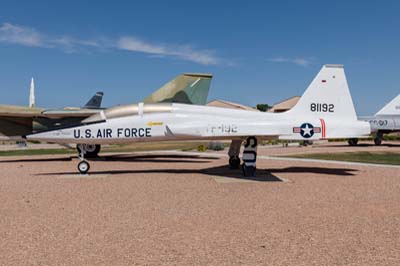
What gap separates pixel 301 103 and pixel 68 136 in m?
8.03

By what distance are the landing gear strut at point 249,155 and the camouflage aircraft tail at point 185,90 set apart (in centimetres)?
860

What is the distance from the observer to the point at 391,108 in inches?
1423

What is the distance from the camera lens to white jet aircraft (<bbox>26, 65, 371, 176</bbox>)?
12.6 m

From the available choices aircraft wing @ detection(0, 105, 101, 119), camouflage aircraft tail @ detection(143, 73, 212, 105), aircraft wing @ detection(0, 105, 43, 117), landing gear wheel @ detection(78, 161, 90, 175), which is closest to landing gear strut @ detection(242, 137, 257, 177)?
landing gear wheel @ detection(78, 161, 90, 175)

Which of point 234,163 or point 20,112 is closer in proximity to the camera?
point 234,163

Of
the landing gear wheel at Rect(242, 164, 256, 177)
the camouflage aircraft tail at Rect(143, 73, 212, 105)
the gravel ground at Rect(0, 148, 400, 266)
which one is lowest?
the gravel ground at Rect(0, 148, 400, 266)

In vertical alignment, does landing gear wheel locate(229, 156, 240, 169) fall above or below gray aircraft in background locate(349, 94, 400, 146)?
below

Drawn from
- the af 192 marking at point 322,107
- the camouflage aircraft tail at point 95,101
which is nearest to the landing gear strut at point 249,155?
the af 192 marking at point 322,107

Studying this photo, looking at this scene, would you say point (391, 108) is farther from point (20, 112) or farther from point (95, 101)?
point (20, 112)

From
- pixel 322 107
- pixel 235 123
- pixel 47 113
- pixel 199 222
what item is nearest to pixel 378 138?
pixel 322 107

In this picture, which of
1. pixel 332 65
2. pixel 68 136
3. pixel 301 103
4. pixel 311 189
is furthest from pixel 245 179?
pixel 68 136

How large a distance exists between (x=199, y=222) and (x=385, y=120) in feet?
107

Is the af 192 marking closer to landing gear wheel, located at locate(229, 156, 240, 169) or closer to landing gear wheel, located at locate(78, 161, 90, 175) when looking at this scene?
landing gear wheel, located at locate(229, 156, 240, 169)

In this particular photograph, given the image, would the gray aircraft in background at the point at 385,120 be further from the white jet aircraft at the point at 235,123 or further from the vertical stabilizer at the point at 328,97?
the white jet aircraft at the point at 235,123
